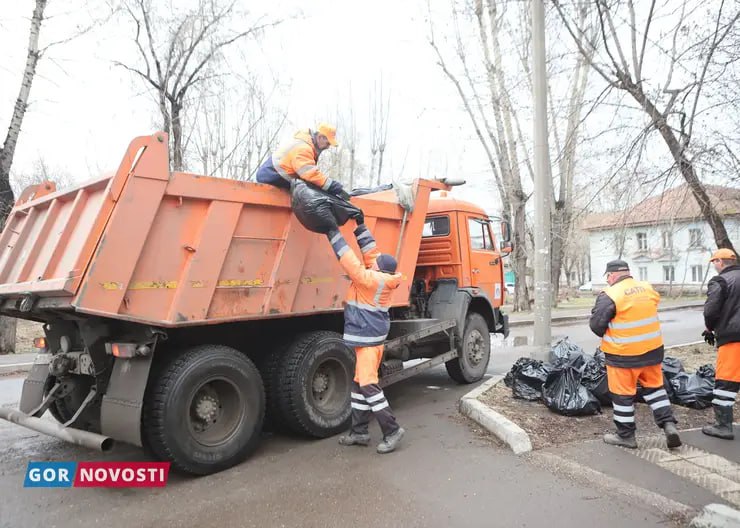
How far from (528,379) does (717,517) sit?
8.81 ft

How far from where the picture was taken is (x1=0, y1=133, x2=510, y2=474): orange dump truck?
11.8 ft

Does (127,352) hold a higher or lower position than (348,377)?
higher

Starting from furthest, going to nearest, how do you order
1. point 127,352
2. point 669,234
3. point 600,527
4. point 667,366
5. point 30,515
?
point 669,234
point 667,366
point 127,352
point 30,515
point 600,527

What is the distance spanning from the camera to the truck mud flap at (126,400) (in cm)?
366

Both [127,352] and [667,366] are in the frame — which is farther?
[667,366]

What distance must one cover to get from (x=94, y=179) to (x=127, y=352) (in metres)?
1.29

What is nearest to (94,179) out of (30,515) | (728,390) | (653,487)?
(30,515)

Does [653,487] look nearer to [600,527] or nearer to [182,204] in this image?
[600,527]

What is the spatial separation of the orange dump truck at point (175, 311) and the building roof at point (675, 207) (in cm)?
483

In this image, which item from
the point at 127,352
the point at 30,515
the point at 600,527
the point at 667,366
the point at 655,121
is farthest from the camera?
the point at 655,121

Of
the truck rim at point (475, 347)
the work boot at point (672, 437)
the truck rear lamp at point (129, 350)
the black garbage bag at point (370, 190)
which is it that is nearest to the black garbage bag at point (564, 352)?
the truck rim at point (475, 347)

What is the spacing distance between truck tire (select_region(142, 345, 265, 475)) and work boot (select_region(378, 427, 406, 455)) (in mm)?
1015

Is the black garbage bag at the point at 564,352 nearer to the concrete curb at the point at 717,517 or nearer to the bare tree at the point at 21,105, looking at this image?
the concrete curb at the point at 717,517

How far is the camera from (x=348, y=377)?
5.06m
